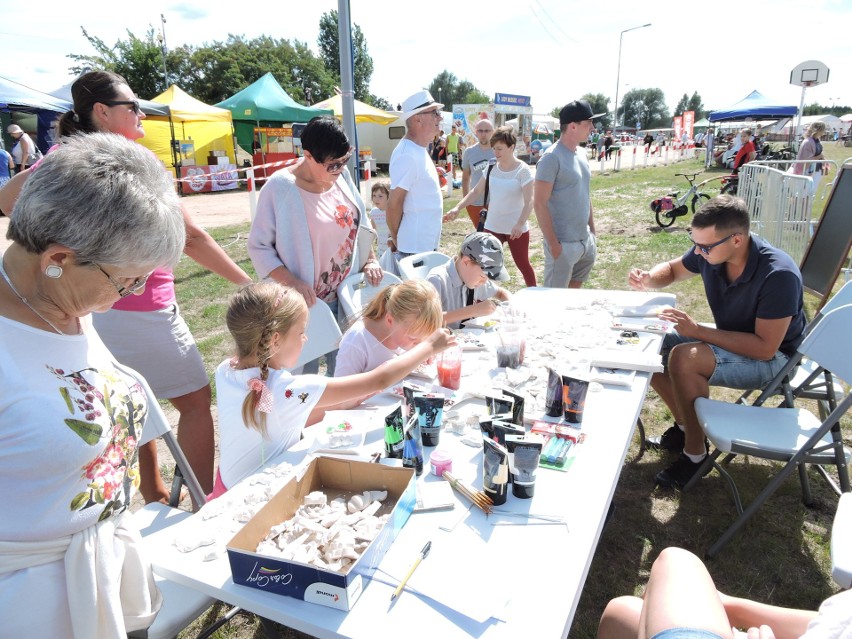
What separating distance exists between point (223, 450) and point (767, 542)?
8.14 feet

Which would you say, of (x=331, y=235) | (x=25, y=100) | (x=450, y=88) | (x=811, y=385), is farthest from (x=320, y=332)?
(x=450, y=88)

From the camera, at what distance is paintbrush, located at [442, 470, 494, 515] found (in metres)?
1.38

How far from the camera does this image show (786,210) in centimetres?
608

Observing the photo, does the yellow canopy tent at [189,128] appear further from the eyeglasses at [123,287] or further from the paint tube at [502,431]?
the paint tube at [502,431]

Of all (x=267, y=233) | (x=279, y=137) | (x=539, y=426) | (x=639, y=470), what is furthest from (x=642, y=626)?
(x=279, y=137)

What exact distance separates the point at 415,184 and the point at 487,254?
1.06 m

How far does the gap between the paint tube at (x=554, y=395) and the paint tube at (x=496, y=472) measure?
52 cm

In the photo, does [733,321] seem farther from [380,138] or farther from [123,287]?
[380,138]

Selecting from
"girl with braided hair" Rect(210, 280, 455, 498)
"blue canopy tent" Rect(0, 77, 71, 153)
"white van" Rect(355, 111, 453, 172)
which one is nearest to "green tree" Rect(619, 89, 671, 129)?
"white van" Rect(355, 111, 453, 172)

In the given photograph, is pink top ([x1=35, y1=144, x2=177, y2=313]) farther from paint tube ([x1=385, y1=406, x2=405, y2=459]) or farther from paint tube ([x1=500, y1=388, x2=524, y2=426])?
paint tube ([x1=500, y1=388, x2=524, y2=426])

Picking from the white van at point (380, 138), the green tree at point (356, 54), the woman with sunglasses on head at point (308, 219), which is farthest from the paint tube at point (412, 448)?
the green tree at point (356, 54)

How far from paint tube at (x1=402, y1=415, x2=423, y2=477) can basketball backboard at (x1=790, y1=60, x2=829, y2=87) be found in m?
17.3

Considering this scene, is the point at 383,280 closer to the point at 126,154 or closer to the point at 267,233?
the point at 267,233

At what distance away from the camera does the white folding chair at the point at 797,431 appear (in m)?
2.24
